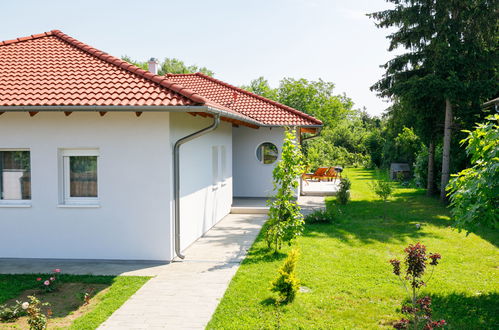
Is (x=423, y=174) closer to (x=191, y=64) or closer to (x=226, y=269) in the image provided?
(x=226, y=269)

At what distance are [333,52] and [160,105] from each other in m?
15.3

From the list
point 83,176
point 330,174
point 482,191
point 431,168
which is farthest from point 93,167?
point 330,174

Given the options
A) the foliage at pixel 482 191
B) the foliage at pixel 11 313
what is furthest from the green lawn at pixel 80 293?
the foliage at pixel 482 191

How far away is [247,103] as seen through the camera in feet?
61.9

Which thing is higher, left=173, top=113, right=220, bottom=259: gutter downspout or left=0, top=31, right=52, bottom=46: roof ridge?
left=0, top=31, right=52, bottom=46: roof ridge

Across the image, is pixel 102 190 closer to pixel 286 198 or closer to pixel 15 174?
pixel 15 174

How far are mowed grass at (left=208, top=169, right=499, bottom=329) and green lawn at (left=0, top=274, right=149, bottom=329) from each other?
1583 millimetres

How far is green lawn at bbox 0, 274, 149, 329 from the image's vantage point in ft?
18.5

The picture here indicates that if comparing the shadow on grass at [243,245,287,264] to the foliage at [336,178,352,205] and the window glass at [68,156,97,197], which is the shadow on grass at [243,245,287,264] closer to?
the window glass at [68,156,97,197]

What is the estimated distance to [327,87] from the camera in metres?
53.1

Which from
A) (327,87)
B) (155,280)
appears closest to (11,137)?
(155,280)

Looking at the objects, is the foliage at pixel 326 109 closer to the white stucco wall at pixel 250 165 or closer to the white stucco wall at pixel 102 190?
the white stucco wall at pixel 250 165

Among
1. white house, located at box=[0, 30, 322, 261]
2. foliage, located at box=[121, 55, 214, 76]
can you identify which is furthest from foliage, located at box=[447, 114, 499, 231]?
foliage, located at box=[121, 55, 214, 76]

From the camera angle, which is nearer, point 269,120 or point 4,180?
point 4,180
